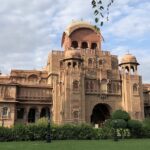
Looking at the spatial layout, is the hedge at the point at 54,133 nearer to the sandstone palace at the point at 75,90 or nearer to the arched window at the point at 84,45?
the sandstone palace at the point at 75,90

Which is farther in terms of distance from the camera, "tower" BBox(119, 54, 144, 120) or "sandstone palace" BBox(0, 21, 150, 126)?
"tower" BBox(119, 54, 144, 120)

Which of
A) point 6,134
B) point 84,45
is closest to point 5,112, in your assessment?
point 6,134

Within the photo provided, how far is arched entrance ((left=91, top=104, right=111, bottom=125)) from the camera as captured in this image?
4000 cm

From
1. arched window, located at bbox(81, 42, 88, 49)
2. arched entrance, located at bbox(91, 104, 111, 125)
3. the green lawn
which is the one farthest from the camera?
arched window, located at bbox(81, 42, 88, 49)

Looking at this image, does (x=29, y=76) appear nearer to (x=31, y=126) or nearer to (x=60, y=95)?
(x=60, y=95)

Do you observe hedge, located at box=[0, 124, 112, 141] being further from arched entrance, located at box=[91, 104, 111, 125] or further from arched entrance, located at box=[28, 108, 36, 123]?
arched entrance, located at box=[28, 108, 36, 123]

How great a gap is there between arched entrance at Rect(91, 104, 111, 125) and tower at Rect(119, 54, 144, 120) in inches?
100

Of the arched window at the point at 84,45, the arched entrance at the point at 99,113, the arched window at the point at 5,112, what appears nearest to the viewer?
the arched window at the point at 5,112

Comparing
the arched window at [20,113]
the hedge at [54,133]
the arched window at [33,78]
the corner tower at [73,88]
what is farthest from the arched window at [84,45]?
the hedge at [54,133]

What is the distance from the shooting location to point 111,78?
39.8m

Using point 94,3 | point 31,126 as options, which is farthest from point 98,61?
point 94,3

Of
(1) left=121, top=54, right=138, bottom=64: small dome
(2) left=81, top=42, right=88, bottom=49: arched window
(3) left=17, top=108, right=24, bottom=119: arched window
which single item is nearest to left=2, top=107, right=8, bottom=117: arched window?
(3) left=17, top=108, right=24, bottom=119: arched window

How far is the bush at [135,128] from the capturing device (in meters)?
29.5

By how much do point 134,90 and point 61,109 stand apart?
989cm
